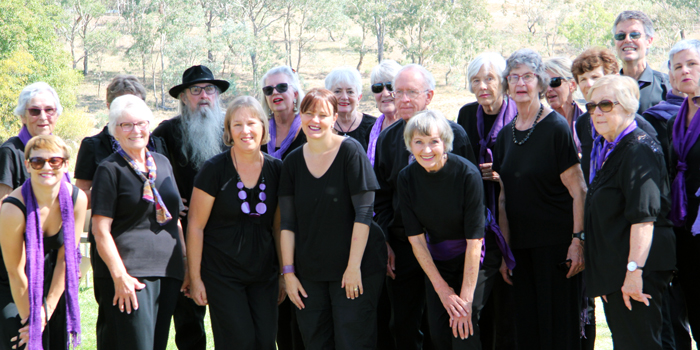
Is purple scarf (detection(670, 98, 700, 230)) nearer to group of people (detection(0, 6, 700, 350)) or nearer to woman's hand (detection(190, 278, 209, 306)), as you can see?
group of people (detection(0, 6, 700, 350))

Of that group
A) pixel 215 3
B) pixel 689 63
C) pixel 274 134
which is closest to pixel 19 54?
pixel 215 3

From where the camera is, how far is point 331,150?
13.7ft

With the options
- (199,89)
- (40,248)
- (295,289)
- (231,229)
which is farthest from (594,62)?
(40,248)

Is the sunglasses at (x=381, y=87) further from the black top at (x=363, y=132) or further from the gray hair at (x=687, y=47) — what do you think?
the gray hair at (x=687, y=47)

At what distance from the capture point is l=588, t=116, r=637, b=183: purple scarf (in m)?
3.67

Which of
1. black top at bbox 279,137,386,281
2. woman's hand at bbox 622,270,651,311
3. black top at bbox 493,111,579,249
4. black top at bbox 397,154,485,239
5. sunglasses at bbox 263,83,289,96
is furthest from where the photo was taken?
sunglasses at bbox 263,83,289,96

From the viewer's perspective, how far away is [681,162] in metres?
3.99

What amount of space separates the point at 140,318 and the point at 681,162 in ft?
11.7

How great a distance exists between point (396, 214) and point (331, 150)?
A: 74 centimetres

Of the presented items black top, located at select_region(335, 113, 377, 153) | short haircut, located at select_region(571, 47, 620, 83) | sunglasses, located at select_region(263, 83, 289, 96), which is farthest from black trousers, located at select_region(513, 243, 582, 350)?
sunglasses, located at select_region(263, 83, 289, 96)

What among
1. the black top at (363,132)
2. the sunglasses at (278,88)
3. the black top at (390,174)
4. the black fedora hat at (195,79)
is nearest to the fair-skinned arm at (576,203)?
the black top at (390,174)

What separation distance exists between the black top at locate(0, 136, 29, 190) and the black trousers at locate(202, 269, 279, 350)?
1.41 meters

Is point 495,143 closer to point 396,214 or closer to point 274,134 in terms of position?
point 396,214

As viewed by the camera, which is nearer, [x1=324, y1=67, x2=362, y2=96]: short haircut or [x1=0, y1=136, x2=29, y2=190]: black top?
[x1=0, y1=136, x2=29, y2=190]: black top
